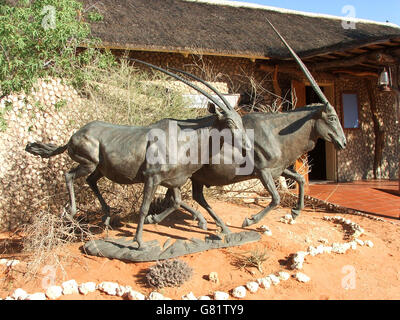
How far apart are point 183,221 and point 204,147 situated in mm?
1731

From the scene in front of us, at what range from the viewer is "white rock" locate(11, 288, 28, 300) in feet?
10.9

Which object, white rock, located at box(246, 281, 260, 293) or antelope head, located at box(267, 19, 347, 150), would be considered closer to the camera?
white rock, located at box(246, 281, 260, 293)

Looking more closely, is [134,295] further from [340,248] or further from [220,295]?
[340,248]

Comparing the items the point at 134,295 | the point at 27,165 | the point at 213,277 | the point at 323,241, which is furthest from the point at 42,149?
the point at 323,241

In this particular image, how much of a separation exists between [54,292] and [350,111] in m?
10.1

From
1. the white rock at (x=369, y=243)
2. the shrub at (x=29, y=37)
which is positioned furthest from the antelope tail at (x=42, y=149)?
the white rock at (x=369, y=243)

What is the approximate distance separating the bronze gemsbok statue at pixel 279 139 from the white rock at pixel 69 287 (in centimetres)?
192

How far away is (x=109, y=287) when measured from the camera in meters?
3.47

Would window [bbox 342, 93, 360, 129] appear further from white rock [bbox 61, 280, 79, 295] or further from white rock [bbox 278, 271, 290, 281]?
white rock [bbox 61, 280, 79, 295]

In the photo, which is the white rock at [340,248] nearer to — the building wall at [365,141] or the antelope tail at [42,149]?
the antelope tail at [42,149]

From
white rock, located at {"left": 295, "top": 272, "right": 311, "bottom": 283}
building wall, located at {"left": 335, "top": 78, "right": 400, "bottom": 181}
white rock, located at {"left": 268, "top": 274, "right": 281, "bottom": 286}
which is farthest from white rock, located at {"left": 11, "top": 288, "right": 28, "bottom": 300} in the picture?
building wall, located at {"left": 335, "top": 78, "right": 400, "bottom": 181}

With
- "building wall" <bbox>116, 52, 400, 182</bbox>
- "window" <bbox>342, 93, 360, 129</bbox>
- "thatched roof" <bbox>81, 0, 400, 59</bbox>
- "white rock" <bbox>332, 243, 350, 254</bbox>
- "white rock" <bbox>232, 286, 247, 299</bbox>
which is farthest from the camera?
"window" <bbox>342, 93, 360, 129</bbox>

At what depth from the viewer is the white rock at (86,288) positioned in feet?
11.2

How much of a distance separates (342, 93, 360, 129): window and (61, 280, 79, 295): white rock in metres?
9.51
